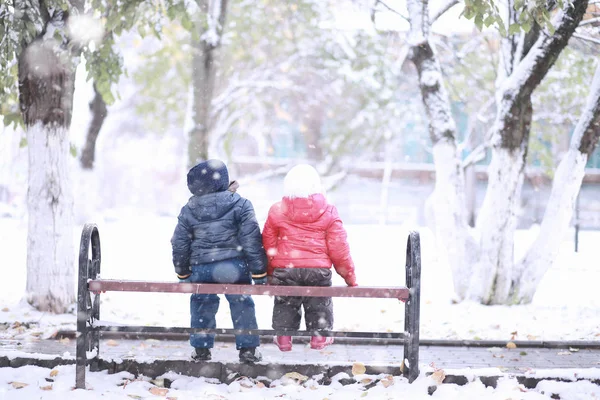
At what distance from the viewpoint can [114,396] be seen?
14.9 feet

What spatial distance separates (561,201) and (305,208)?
479cm

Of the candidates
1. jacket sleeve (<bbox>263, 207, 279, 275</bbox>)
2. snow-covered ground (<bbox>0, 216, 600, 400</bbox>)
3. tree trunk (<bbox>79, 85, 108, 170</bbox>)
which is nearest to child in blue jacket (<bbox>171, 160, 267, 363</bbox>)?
jacket sleeve (<bbox>263, 207, 279, 275</bbox>)

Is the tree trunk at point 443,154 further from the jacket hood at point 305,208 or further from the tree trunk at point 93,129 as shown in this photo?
the tree trunk at point 93,129

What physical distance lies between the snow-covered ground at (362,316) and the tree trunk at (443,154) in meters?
0.58

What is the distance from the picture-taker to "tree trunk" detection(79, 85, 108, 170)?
623 inches

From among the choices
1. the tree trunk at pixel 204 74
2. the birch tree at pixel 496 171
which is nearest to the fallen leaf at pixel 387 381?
the birch tree at pixel 496 171

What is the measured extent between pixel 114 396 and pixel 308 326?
148cm

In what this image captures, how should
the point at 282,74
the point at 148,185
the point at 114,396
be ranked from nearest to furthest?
the point at 114,396 < the point at 282,74 < the point at 148,185

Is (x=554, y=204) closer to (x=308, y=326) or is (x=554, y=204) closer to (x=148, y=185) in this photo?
(x=308, y=326)

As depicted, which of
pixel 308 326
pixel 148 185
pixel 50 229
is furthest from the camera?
pixel 148 185

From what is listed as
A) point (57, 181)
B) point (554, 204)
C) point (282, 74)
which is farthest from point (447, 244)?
point (282, 74)

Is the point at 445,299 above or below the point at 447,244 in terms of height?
below

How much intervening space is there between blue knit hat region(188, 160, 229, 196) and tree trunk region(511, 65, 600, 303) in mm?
5103

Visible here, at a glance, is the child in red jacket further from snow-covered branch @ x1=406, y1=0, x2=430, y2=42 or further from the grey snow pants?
snow-covered branch @ x1=406, y1=0, x2=430, y2=42
